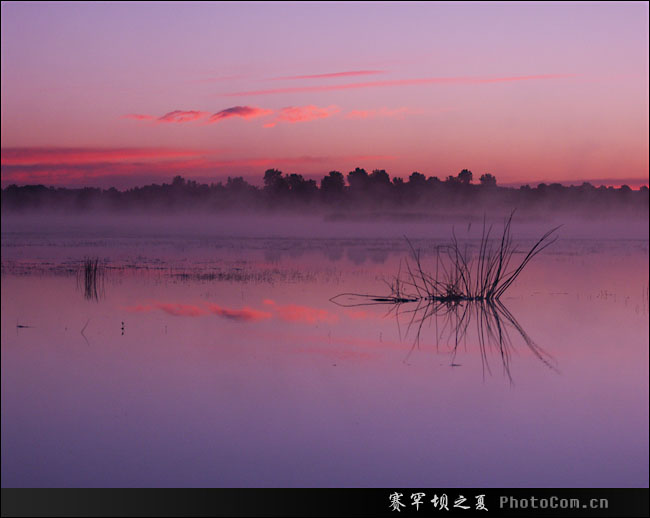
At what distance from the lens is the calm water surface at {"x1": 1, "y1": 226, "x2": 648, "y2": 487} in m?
4.66

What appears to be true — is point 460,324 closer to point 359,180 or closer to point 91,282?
Answer: point 91,282

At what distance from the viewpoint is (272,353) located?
7.41 meters

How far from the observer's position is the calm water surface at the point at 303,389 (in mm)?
4656

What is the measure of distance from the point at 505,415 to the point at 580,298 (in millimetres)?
6391

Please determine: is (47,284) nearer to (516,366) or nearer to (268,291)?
(268,291)

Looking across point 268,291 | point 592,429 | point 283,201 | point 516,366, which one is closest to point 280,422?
point 592,429

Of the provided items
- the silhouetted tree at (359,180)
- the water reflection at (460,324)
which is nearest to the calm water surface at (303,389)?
the water reflection at (460,324)

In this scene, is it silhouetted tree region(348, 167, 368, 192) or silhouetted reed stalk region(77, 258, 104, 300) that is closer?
silhouetted reed stalk region(77, 258, 104, 300)

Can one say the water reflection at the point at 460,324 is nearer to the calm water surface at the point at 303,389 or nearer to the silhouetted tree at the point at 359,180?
the calm water surface at the point at 303,389

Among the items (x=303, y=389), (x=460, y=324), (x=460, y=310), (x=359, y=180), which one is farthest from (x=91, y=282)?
(x=359, y=180)

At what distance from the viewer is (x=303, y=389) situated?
6.09 metres

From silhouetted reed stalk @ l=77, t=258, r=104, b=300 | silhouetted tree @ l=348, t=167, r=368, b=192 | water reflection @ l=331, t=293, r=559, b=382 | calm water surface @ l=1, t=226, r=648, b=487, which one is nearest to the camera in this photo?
calm water surface @ l=1, t=226, r=648, b=487

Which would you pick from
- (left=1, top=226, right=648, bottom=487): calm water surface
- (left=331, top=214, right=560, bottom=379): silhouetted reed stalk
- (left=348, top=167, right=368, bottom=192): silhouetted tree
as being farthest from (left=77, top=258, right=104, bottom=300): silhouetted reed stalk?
(left=348, top=167, right=368, bottom=192): silhouetted tree

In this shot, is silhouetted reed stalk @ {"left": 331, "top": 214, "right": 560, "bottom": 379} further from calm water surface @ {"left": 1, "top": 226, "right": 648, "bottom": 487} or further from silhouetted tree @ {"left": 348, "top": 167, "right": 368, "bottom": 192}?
silhouetted tree @ {"left": 348, "top": 167, "right": 368, "bottom": 192}
